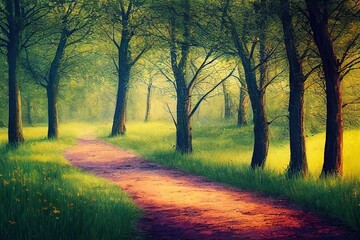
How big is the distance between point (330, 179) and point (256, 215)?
10.1 ft

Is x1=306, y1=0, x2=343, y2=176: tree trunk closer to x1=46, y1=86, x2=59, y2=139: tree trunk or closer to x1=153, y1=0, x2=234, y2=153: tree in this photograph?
x1=153, y1=0, x2=234, y2=153: tree

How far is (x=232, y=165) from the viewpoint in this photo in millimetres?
14453

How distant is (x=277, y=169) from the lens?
1345 centimetres

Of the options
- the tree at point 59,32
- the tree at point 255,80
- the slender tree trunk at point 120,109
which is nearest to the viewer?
the tree at point 255,80

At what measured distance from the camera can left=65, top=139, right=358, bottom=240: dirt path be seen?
22.3 feet

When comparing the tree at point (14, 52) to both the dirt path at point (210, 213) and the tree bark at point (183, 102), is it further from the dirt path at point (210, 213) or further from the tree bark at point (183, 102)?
the dirt path at point (210, 213)

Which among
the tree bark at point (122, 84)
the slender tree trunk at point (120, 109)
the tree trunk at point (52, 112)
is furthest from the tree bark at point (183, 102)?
the slender tree trunk at point (120, 109)

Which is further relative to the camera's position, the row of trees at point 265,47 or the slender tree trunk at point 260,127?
the slender tree trunk at point 260,127

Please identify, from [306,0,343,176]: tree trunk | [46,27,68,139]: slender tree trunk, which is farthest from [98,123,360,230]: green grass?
[46,27,68,139]: slender tree trunk

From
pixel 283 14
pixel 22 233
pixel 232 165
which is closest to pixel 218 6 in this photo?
pixel 283 14

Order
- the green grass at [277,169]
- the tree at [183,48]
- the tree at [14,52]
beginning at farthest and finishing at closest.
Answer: the tree at [14,52], the tree at [183,48], the green grass at [277,169]

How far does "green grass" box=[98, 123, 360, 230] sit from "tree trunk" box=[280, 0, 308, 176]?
49 cm

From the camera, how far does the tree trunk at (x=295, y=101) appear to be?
11773mm

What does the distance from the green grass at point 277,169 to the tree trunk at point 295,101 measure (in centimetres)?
49
